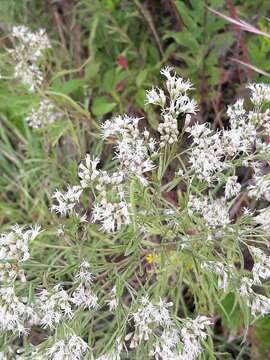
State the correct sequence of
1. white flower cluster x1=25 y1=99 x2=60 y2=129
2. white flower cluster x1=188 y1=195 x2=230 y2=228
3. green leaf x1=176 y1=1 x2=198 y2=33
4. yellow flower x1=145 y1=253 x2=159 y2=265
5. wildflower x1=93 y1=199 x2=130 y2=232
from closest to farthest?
wildflower x1=93 y1=199 x2=130 y2=232 < white flower cluster x1=188 y1=195 x2=230 y2=228 < yellow flower x1=145 y1=253 x2=159 y2=265 < green leaf x1=176 y1=1 x2=198 y2=33 < white flower cluster x1=25 y1=99 x2=60 y2=129

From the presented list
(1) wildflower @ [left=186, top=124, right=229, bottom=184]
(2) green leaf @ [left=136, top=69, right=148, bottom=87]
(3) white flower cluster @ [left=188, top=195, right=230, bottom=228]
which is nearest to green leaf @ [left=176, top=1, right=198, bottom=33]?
(2) green leaf @ [left=136, top=69, right=148, bottom=87]

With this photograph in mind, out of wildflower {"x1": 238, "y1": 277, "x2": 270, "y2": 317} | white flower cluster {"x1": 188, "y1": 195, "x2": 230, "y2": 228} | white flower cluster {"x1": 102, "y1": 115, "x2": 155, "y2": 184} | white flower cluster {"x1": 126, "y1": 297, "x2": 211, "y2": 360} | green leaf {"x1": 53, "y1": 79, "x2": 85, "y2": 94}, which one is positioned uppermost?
white flower cluster {"x1": 102, "y1": 115, "x2": 155, "y2": 184}

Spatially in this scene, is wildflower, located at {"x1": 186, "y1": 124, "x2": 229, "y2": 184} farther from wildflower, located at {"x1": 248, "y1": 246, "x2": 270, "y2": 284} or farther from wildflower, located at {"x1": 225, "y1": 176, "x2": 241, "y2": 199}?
wildflower, located at {"x1": 248, "y1": 246, "x2": 270, "y2": 284}

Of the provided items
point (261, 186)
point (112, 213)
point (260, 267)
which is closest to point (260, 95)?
point (261, 186)

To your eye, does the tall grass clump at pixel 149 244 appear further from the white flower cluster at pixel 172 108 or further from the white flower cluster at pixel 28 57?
the white flower cluster at pixel 28 57

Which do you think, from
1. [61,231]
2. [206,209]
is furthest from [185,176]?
[61,231]

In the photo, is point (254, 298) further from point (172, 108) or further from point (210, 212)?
point (172, 108)
